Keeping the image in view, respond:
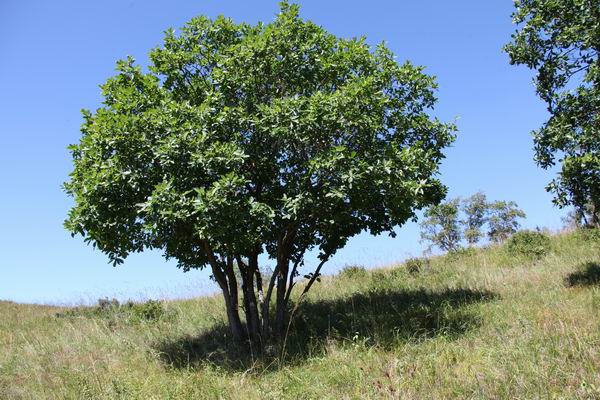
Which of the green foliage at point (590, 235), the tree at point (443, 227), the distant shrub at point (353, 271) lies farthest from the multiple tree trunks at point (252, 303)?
the tree at point (443, 227)

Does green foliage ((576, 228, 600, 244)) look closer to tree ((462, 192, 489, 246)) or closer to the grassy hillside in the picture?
the grassy hillside

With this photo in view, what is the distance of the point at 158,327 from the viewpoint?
13383 millimetres

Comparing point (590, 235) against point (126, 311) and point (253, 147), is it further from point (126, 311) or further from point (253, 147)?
point (126, 311)

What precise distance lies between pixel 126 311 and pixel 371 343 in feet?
32.0

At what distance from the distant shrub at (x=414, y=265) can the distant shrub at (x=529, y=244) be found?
3.24m

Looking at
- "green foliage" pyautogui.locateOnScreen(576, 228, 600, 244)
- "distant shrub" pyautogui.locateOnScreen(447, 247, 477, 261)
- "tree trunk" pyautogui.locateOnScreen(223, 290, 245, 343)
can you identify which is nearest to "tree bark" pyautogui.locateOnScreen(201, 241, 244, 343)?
"tree trunk" pyautogui.locateOnScreen(223, 290, 245, 343)

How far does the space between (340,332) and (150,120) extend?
6.27 m

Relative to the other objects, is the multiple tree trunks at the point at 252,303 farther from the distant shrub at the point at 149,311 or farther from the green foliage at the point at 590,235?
the green foliage at the point at 590,235

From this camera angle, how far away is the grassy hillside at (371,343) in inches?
274

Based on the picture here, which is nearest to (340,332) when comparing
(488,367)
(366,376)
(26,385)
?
(366,376)

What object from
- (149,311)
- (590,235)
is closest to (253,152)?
(149,311)

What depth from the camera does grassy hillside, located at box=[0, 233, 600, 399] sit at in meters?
6.97

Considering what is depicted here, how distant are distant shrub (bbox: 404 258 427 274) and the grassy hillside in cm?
46

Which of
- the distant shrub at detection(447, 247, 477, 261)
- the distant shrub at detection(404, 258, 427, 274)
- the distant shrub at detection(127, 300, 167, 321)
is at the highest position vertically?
the distant shrub at detection(447, 247, 477, 261)
